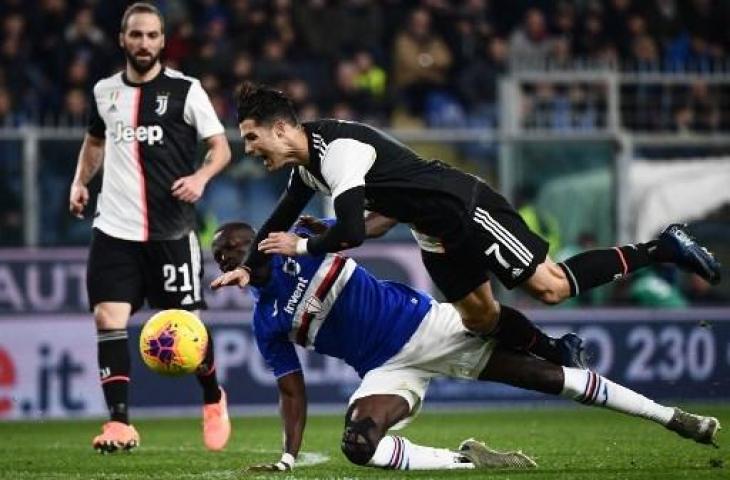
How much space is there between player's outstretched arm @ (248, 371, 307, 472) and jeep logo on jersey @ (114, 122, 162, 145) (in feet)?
7.84

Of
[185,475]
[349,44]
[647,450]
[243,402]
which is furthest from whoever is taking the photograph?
[349,44]

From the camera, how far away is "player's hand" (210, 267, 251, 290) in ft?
27.8

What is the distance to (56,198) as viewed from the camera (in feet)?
51.0

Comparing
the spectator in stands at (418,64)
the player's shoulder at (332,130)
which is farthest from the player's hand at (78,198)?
the spectator in stands at (418,64)

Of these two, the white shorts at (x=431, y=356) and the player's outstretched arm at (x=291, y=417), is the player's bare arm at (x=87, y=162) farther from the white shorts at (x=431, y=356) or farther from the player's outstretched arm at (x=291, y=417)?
the white shorts at (x=431, y=356)

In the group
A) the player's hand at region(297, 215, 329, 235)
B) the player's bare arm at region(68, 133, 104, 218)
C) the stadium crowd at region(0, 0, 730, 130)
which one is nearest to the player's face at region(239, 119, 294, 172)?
the player's hand at region(297, 215, 329, 235)

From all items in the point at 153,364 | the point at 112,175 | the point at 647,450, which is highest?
the point at 112,175

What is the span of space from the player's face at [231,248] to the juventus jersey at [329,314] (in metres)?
0.20

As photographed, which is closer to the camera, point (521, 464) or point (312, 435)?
point (521, 464)

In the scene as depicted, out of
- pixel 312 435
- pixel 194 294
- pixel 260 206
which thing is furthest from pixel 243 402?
pixel 194 294

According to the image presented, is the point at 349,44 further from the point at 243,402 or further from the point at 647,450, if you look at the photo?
the point at 647,450

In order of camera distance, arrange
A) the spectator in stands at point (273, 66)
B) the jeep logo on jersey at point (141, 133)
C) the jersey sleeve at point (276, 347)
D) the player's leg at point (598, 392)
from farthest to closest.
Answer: the spectator in stands at point (273, 66)
the jeep logo on jersey at point (141, 133)
the jersey sleeve at point (276, 347)
the player's leg at point (598, 392)

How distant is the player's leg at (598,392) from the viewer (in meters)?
8.95

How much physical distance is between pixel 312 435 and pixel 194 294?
2.05 meters
